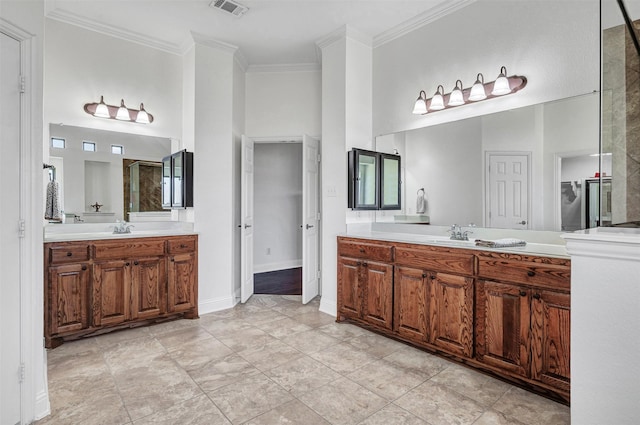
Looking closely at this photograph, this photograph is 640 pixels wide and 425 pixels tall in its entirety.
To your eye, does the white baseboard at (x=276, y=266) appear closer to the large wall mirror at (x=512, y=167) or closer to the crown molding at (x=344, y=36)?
the large wall mirror at (x=512, y=167)

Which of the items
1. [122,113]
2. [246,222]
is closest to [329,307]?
[246,222]

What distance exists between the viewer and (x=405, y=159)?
3.51m

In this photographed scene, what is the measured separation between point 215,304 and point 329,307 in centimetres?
132

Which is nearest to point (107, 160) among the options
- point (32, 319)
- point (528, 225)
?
point (32, 319)

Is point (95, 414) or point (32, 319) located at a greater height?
point (32, 319)

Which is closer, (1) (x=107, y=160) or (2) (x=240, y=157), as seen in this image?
(1) (x=107, y=160)

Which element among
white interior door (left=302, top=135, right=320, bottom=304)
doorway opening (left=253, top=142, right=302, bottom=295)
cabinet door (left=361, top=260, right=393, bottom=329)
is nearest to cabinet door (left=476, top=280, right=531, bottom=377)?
cabinet door (left=361, top=260, right=393, bottom=329)

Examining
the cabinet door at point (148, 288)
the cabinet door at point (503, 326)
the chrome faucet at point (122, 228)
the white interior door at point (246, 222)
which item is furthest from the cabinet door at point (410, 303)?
the chrome faucet at point (122, 228)

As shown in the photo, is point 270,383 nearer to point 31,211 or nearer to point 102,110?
point 31,211

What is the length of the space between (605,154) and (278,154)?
16.9 feet

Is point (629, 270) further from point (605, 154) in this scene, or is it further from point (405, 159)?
point (405, 159)

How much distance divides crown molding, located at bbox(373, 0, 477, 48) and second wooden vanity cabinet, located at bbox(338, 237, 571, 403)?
2208mm

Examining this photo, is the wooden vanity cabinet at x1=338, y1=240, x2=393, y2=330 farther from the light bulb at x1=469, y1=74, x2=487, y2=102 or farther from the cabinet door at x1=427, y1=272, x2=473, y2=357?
the light bulb at x1=469, y1=74, x2=487, y2=102

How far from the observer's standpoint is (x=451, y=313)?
2.52m
